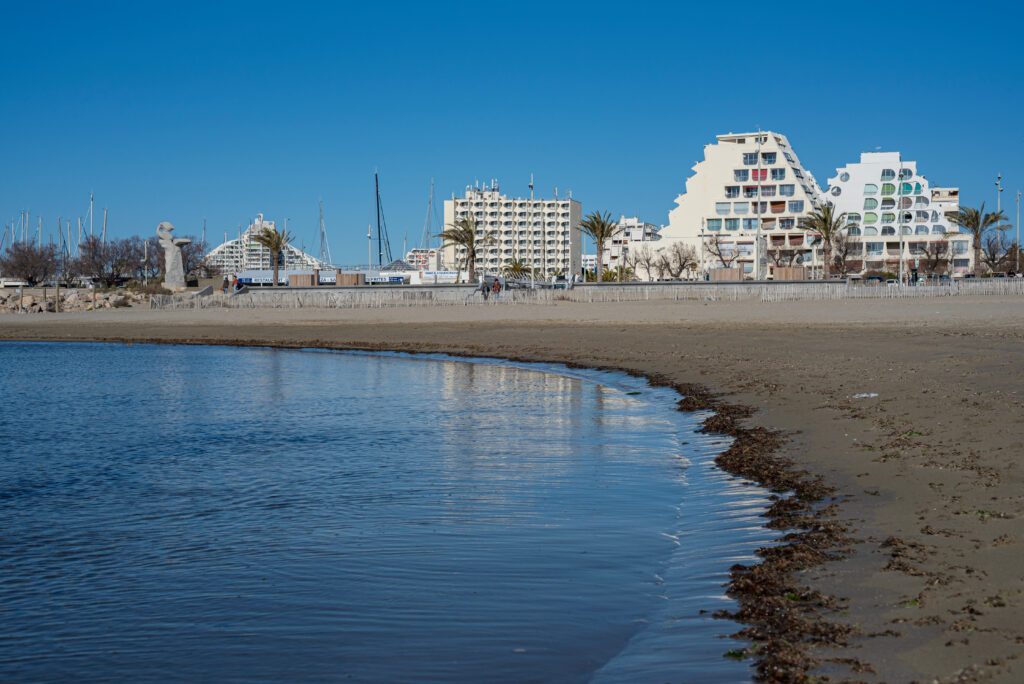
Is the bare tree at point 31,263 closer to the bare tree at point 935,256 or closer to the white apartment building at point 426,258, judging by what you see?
the white apartment building at point 426,258

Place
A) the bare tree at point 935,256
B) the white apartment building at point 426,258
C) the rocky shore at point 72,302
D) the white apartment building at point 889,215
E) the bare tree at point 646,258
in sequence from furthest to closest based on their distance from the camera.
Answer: the white apartment building at point 426,258 < the bare tree at point 646,258 < the white apartment building at point 889,215 < the bare tree at point 935,256 < the rocky shore at point 72,302

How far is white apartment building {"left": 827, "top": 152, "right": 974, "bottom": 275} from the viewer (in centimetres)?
10144

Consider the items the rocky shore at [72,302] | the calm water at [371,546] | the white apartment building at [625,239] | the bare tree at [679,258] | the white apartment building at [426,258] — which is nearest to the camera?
the calm water at [371,546]

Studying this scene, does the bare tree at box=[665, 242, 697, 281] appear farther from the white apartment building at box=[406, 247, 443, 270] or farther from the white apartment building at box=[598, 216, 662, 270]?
the white apartment building at box=[406, 247, 443, 270]

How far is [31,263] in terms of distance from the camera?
110812 mm

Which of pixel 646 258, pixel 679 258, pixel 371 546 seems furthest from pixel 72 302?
pixel 371 546

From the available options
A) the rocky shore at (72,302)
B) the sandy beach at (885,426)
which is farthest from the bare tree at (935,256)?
the rocky shore at (72,302)

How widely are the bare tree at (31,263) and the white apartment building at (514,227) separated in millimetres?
71968

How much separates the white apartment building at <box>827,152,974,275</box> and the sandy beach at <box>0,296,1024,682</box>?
69626 mm

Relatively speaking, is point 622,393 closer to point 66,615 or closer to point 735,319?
point 66,615

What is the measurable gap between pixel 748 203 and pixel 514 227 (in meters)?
84.0

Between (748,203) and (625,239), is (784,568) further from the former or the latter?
(625,239)

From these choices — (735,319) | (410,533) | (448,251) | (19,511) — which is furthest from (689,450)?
(448,251)

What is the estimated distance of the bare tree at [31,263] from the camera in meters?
111
